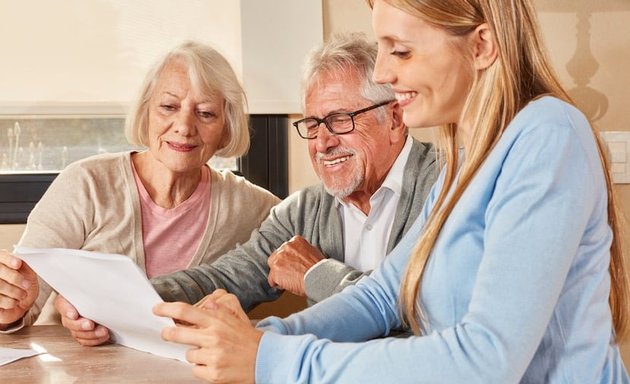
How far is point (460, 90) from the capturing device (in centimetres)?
122

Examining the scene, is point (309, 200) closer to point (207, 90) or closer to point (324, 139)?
point (324, 139)

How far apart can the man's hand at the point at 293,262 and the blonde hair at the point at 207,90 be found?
1.29ft

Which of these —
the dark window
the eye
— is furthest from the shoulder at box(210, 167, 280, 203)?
the eye

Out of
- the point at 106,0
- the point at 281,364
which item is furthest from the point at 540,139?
the point at 106,0

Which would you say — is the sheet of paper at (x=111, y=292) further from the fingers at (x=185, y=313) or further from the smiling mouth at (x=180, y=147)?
the smiling mouth at (x=180, y=147)

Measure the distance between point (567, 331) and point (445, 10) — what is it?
0.43 metres

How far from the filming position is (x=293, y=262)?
1925 millimetres

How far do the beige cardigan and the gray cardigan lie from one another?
125 mm

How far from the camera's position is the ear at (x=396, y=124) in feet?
6.49

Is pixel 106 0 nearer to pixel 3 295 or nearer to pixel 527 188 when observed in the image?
pixel 3 295

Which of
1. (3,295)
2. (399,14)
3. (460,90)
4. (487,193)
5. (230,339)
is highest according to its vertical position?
(399,14)

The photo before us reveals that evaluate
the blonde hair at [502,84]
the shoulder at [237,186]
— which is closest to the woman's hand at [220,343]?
the blonde hair at [502,84]

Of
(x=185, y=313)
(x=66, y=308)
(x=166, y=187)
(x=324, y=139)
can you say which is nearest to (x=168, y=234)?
(x=166, y=187)

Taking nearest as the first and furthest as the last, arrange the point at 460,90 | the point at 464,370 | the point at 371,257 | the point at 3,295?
the point at 464,370, the point at 460,90, the point at 3,295, the point at 371,257
